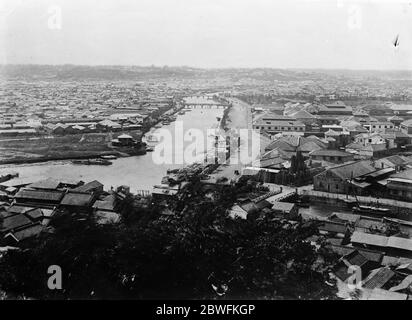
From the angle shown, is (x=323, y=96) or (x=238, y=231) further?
(x=323, y=96)

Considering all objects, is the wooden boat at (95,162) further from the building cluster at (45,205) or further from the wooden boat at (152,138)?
the wooden boat at (152,138)

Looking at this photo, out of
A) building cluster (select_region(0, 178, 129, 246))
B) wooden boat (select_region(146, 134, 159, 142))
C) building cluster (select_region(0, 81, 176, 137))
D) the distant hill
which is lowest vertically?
building cluster (select_region(0, 178, 129, 246))

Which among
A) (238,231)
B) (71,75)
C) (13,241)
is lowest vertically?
(13,241)

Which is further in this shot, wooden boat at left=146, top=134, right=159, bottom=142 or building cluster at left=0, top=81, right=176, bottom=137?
building cluster at left=0, top=81, right=176, bottom=137

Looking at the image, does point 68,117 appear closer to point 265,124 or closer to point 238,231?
point 265,124

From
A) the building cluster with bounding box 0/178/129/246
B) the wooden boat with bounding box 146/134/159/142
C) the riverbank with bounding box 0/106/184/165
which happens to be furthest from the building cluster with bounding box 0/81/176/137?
the building cluster with bounding box 0/178/129/246

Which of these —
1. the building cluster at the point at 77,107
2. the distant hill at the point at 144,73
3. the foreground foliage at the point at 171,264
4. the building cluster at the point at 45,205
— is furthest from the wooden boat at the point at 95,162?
the distant hill at the point at 144,73

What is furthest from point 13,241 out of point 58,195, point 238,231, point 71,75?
point 71,75

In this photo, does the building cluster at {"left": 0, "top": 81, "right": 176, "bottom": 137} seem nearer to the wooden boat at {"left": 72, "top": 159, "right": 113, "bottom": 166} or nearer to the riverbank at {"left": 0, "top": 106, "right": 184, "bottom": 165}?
the riverbank at {"left": 0, "top": 106, "right": 184, "bottom": 165}

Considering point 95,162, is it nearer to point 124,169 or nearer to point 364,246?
point 124,169
